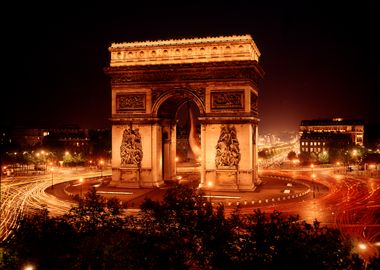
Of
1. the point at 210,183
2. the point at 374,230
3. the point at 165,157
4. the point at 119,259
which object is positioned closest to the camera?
the point at 119,259

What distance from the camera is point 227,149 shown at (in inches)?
1262

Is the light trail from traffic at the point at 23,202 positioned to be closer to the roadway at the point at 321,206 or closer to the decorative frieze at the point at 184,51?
the roadway at the point at 321,206

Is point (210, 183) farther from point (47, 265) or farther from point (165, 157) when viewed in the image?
point (47, 265)

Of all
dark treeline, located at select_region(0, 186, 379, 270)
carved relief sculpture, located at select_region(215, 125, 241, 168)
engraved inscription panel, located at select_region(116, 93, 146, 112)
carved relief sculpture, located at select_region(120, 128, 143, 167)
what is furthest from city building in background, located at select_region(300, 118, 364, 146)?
dark treeline, located at select_region(0, 186, 379, 270)

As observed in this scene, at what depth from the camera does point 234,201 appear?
2795cm

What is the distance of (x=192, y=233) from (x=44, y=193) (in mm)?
26061

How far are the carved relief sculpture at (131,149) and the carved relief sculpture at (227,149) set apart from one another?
691 cm

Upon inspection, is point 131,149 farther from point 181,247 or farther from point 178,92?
point 181,247

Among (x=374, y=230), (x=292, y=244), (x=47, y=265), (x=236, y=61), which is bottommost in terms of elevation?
(x=374, y=230)

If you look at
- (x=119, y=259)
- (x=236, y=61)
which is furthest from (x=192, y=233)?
(x=236, y=61)

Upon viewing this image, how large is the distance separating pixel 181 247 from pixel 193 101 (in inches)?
970

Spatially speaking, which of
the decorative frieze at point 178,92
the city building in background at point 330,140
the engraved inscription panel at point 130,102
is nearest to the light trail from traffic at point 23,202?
the engraved inscription panel at point 130,102

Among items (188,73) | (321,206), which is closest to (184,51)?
(188,73)

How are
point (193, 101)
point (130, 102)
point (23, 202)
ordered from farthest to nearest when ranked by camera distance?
point (130, 102) < point (193, 101) < point (23, 202)
